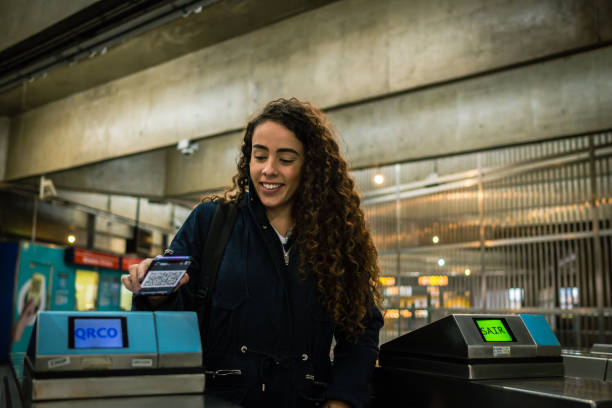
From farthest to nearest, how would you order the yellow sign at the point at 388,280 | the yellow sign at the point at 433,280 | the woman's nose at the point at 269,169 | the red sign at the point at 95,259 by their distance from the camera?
1. the red sign at the point at 95,259
2. the yellow sign at the point at 388,280
3. the yellow sign at the point at 433,280
4. the woman's nose at the point at 269,169

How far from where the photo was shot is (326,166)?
1952 millimetres

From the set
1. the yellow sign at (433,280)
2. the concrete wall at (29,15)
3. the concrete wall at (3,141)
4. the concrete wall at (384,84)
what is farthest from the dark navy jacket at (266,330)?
the concrete wall at (3,141)

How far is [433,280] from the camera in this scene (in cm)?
752

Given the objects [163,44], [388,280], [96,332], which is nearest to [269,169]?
[96,332]

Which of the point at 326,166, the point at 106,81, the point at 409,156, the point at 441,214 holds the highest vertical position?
the point at 106,81

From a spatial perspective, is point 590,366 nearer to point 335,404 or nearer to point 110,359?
point 335,404

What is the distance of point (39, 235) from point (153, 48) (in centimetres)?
564

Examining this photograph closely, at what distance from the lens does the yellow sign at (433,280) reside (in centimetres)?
741

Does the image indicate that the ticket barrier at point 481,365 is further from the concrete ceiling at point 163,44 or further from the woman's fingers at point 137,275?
the concrete ceiling at point 163,44

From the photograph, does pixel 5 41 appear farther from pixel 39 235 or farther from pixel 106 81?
pixel 39 235

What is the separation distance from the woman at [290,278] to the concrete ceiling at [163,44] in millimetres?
3274

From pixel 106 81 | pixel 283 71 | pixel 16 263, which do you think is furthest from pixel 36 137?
pixel 283 71

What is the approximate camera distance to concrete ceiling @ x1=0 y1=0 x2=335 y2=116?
215 inches

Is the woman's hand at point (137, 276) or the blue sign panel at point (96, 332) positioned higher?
the woman's hand at point (137, 276)
